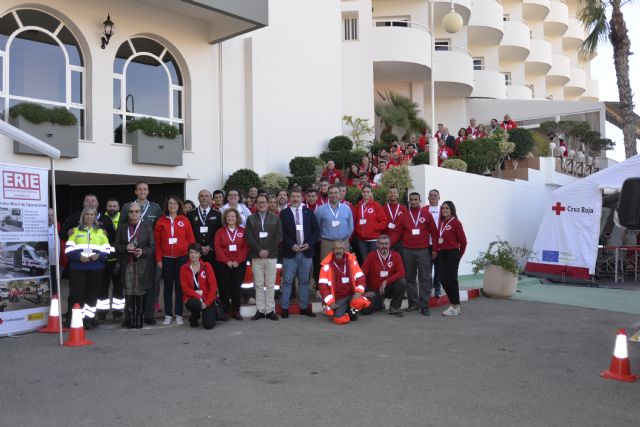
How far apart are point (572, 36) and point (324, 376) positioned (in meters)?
44.6

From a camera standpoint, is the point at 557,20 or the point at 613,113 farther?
the point at 557,20

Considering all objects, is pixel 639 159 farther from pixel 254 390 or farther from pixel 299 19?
pixel 254 390

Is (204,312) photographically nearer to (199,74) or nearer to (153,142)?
(153,142)

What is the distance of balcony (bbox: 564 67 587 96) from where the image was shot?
44.5 metres

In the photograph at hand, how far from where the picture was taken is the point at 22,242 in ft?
28.6

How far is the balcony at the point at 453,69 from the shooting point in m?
27.0

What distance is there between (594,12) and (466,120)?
944 cm

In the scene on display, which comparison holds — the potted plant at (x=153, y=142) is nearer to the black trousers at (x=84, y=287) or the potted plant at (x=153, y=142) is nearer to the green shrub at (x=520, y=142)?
the black trousers at (x=84, y=287)

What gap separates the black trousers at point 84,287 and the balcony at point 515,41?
3052cm

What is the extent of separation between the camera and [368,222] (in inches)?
443

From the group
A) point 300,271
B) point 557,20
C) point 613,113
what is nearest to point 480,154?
point 300,271

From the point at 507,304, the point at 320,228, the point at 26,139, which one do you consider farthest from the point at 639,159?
the point at 26,139

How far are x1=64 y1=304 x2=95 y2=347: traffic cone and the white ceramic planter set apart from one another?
8032mm

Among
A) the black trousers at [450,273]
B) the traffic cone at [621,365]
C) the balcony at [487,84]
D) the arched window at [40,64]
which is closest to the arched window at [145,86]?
the arched window at [40,64]
